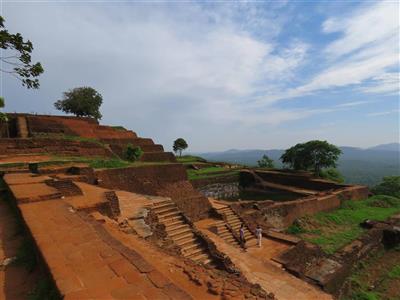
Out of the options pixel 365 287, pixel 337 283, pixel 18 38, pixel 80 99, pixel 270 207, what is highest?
pixel 80 99

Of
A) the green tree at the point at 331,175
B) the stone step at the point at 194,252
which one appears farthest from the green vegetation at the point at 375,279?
the green tree at the point at 331,175

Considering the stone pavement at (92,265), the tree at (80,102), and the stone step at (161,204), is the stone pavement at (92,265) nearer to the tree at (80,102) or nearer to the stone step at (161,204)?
the stone step at (161,204)

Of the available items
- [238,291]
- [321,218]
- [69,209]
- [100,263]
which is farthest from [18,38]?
[321,218]

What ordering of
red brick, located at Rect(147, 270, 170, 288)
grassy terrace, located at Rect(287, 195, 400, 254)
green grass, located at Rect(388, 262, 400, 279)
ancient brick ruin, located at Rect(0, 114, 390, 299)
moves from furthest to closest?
grassy terrace, located at Rect(287, 195, 400, 254) < green grass, located at Rect(388, 262, 400, 279) < ancient brick ruin, located at Rect(0, 114, 390, 299) < red brick, located at Rect(147, 270, 170, 288)

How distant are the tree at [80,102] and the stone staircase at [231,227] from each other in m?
22.0

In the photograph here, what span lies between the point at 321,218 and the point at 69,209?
15573mm

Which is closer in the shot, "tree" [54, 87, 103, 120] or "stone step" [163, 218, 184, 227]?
"stone step" [163, 218, 184, 227]

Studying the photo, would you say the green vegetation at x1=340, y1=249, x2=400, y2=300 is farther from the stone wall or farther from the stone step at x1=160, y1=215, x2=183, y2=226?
the stone wall

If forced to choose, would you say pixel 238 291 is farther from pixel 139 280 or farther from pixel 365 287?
pixel 365 287

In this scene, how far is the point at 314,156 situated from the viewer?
28688mm

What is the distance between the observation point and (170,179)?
14.3m

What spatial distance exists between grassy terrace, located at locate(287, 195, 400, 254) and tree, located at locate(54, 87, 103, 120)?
80.2 feet

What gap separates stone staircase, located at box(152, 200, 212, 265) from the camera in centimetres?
752

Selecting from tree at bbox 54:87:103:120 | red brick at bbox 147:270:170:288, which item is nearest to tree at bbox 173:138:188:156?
tree at bbox 54:87:103:120
